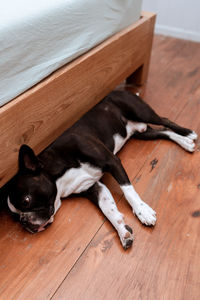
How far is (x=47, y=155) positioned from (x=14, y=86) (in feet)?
1.20

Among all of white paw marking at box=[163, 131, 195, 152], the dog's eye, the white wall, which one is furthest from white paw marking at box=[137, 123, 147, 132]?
the white wall

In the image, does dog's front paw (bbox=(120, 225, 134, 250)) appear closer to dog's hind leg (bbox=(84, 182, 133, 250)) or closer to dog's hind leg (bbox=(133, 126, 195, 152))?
dog's hind leg (bbox=(84, 182, 133, 250))

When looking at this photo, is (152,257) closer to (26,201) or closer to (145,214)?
(145,214)

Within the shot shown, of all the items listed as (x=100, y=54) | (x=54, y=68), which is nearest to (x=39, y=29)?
(x=54, y=68)

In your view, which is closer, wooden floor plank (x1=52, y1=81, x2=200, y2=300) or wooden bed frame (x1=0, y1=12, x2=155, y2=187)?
→ wooden floor plank (x1=52, y1=81, x2=200, y2=300)

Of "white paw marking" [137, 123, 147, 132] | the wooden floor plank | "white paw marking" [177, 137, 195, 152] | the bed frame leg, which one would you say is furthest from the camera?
the bed frame leg

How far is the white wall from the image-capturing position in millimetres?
2957

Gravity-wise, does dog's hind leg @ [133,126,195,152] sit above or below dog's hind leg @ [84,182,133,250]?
above

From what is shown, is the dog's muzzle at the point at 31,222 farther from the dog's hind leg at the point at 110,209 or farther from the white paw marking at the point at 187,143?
the white paw marking at the point at 187,143

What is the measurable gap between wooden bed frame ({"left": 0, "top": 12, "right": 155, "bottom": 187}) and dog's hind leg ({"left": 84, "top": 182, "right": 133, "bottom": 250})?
1.17 feet

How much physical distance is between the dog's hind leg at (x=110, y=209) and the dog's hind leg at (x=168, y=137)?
19.8 inches

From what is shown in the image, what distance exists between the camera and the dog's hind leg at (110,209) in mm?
1287

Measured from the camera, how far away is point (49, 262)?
1.26 meters

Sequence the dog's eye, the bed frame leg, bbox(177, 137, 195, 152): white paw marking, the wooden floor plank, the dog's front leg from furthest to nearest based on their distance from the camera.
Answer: the bed frame leg
bbox(177, 137, 195, 152): white paw marking
the dog's front leg
the dog's eye
the wooden floor plank
